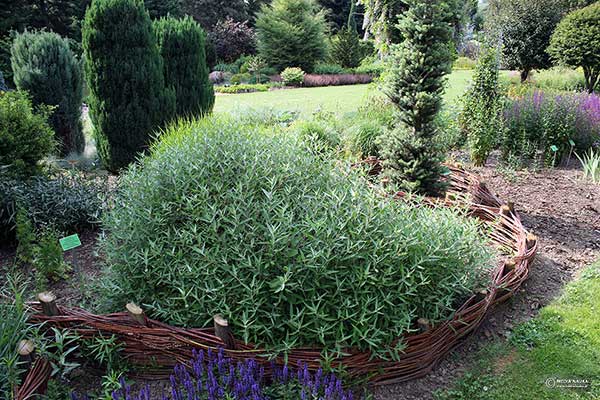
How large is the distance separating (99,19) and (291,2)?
1966cm

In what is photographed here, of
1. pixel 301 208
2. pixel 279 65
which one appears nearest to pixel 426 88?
pixel 301 208

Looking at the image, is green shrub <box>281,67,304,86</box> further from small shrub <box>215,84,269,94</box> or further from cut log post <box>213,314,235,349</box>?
cut log post <box>213,314,235,349</box>

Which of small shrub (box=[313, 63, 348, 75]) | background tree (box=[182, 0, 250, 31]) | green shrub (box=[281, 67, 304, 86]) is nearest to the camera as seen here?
green shrub (box=[281, 67, 304, 86])

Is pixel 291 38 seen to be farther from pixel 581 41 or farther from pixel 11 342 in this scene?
pixel 11 342

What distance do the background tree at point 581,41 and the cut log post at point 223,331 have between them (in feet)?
40.6

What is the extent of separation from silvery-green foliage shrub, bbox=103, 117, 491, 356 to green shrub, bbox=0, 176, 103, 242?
5.00 feet

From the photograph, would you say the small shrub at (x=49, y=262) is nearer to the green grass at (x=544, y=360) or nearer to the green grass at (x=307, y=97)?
the green grass at (x=544, y=360)

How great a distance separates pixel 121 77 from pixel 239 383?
4.96 m

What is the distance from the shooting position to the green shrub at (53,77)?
6668 mm

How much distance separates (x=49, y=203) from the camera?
4.00 m

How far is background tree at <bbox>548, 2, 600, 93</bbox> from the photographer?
10.9 meters

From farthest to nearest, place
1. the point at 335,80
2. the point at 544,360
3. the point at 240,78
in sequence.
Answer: the point at 240,78 → the point at 335,80 → the point at 544,360

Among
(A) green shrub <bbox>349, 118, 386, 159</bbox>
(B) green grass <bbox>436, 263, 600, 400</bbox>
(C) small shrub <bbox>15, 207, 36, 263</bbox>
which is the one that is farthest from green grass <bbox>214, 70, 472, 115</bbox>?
(B) green grass <bbox>436, 263, 600, 400</bbox>

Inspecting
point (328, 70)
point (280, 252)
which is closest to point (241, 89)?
point (328, 70)
